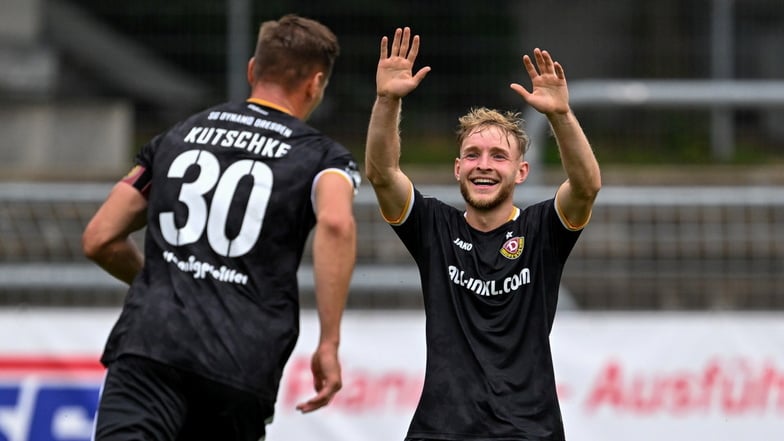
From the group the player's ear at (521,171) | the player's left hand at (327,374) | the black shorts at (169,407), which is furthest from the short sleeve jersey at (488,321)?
the black shorts at (169,407)

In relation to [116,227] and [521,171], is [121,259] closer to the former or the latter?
[116,227]

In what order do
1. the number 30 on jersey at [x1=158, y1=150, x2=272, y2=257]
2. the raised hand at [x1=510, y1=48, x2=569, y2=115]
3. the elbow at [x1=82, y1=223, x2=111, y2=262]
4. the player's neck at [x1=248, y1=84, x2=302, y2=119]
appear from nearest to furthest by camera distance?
the raised hand at [x1=510, y1=48, x2=569, y2=115] < the number 30 on jersey at [x1=158, y1=150, x2=272, y2=257] < the elbow at [x1=82, y1=223, x2=111, y2=262] < the player's neck at [x1=248, y1=84, x2=302, y2=119]

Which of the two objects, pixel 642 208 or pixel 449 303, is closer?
pixel 449 303

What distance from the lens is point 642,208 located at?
7.60 meters

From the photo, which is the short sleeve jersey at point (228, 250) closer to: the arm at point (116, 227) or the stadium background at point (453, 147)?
the arm at point (116, 227)

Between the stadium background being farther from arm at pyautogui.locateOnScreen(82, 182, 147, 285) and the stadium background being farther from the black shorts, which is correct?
the black shorts

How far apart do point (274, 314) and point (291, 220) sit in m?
0.33

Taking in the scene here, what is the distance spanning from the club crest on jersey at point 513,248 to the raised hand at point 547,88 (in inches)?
17.8

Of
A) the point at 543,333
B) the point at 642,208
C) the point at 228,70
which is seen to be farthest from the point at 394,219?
the point at 228,70

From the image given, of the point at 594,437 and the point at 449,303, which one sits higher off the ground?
the point at 449,303

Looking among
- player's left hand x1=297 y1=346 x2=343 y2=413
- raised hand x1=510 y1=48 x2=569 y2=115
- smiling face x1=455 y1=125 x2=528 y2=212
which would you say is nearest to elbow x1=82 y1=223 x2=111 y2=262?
player's left hand x1=297 y1=346 x2=343 y2=413

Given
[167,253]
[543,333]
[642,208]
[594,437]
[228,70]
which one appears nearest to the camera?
[543,333]

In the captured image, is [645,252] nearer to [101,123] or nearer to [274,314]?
[274,314]

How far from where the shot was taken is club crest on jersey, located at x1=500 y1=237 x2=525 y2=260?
4414 mm
